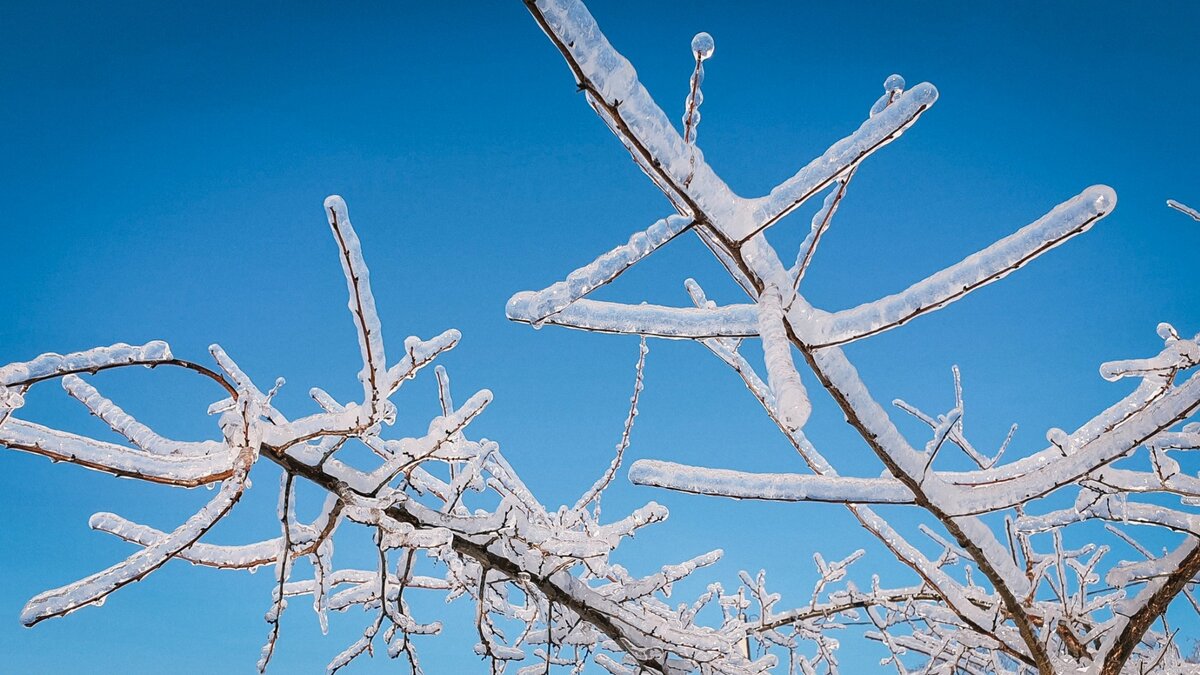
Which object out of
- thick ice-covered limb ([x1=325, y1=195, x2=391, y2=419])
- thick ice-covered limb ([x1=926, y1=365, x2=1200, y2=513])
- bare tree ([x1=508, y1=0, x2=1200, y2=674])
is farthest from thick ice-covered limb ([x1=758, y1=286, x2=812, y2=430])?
thick ice-covered limb ([x1=325, y1=195, x2=391, y2=419])

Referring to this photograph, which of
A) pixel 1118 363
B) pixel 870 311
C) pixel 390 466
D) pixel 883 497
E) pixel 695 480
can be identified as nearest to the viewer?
pixel 870 311

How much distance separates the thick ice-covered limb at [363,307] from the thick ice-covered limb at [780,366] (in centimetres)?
80

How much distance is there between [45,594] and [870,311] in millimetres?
1829

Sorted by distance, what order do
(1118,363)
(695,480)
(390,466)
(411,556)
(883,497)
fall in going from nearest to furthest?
1. (695,480)
2. (883,497)
3. (1118,363)
4. (390,466)
5. (411,556)

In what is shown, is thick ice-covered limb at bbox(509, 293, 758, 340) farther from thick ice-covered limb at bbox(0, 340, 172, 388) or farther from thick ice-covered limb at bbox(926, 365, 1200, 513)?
Answer: thick ice-covered limb at bbox(0, 340, 172, 388)

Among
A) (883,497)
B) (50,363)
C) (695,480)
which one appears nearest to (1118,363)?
(883,497)

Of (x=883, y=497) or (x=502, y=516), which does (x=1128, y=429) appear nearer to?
(x=883, y=497)

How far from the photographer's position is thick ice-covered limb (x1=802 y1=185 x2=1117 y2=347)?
866mm

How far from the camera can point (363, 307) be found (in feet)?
4.68

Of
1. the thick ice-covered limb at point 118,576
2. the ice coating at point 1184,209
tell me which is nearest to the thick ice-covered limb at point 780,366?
the thick ice-covered limb at point 118,576

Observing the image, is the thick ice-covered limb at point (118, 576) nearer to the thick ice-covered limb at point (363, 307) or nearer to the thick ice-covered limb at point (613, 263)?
the thick ice-covered limb at point (363, 307)

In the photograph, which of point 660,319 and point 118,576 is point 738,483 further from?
point 118,576

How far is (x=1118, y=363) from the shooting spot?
1771 millimetres

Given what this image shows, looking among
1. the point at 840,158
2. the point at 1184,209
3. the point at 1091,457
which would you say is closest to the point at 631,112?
the point at 840,158
